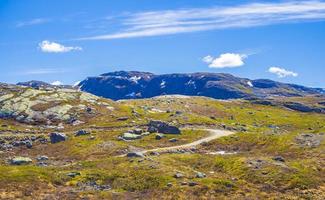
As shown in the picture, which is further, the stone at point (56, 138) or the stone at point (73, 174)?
the stone at point (56, 138)

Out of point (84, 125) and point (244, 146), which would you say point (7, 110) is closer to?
point (84, 125)

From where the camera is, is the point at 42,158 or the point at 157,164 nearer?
the point at 157,164

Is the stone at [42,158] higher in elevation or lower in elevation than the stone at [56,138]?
lower

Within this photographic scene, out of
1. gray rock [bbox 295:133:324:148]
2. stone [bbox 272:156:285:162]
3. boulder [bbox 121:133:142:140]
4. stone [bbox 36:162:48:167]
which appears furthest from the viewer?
boulder [bbox 121:133:142:140]

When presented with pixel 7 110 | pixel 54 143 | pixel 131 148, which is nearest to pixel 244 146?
pixel 131 148

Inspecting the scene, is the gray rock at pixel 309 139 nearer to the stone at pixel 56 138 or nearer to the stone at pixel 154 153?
the stone at pixel 154 153

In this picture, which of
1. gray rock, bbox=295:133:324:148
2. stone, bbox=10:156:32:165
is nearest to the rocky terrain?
gray rock, bbox=295:133:324:148

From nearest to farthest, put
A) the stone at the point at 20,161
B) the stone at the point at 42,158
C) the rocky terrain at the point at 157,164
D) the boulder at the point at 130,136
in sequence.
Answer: the rocky terrain at the point at 157,164 → the stone at the point at 20,161 → the stone at the point at 42,158 → the boulder at the point at 130,136

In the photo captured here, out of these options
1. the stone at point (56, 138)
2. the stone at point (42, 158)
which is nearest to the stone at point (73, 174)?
the stone at point (42, 158)

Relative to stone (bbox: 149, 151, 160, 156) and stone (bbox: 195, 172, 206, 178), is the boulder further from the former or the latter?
stone (bbox: 195, 172, 206, 178)

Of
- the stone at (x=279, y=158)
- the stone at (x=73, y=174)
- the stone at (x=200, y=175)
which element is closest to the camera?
the stone at (x=73, y=174)

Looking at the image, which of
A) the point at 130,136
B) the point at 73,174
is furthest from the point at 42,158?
the point at 130,136

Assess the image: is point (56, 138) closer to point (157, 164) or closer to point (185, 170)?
point (157, 164)

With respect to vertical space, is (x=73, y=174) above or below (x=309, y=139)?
below
